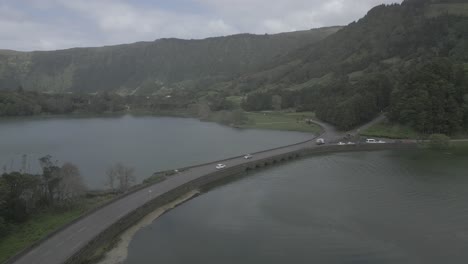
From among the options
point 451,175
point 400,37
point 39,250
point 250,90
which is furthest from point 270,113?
point 39,250

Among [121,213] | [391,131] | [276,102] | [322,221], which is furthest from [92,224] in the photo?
[276,102]

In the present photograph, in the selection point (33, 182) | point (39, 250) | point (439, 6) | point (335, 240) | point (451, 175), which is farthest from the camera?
point (439, 6)

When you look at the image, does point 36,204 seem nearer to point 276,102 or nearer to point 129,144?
point 129,144

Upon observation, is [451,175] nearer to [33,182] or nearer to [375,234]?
[375,234]

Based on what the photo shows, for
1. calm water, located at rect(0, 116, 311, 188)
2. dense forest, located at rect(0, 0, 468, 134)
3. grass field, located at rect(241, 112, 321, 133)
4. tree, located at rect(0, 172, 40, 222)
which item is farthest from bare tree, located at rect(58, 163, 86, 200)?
→ grass field, located at rect(241, 112, 321, 133)

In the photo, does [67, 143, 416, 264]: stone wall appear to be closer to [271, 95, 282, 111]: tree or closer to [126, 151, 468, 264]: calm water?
[126, 151, 468, 264]: calm water

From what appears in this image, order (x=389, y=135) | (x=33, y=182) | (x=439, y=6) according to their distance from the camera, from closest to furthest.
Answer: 1. (x=33, y=182)
2. (x=389, y=135)
3. (x=439, y=6)
